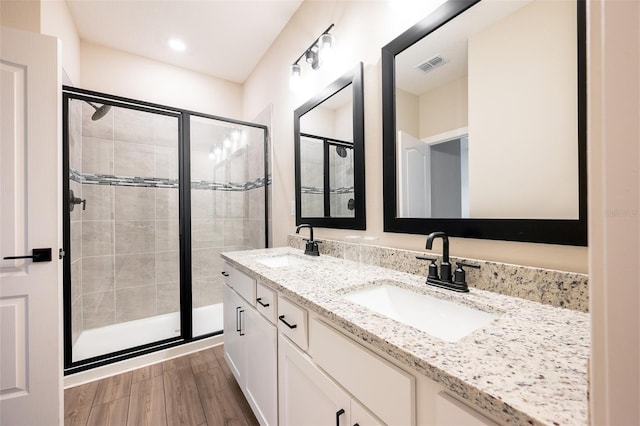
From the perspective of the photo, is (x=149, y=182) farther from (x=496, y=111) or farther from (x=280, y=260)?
(x=496, y=111)

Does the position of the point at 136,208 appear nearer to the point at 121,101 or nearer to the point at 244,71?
the point at 121,101

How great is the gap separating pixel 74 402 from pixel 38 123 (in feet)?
5.26

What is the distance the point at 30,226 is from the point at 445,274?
1.90 metres

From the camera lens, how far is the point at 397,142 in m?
1.27

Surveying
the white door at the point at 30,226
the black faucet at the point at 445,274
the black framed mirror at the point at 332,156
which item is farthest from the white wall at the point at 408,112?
the white door at the point at 30,226

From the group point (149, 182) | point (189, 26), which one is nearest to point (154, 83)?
point (189, 26)

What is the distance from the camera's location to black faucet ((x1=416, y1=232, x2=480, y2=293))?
909 mm

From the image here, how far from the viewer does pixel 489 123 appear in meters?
0.95

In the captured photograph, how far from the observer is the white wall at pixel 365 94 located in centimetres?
91

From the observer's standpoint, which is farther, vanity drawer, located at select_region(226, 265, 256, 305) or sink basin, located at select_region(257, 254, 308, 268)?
sink basin, located at select_region(257, 254, 308, 268)

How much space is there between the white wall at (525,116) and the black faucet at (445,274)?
183 millimetres

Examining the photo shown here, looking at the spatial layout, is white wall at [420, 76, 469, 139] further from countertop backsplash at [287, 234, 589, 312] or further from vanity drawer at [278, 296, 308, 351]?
vanity drawer at [278, 296, 308, 351]

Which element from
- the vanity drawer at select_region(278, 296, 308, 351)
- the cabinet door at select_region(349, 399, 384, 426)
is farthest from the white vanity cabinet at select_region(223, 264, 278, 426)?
the cabinet door at select_region(349, 399, 384, 426)

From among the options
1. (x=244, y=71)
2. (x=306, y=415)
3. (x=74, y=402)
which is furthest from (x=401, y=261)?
(x=244, y=71)
